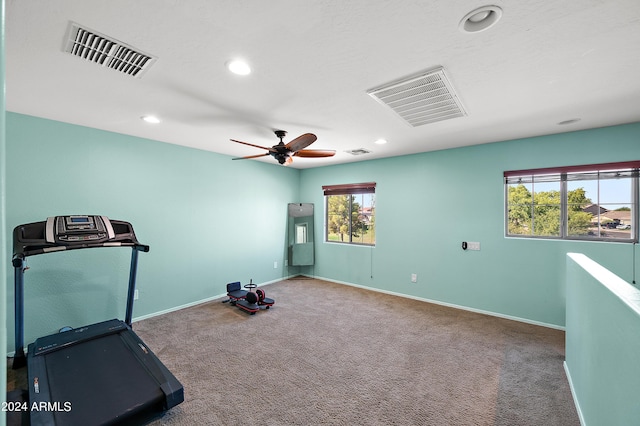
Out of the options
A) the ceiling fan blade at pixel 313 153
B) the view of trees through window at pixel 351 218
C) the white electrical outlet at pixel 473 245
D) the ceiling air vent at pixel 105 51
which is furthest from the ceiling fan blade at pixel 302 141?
the white electrical outlet at pixel 473 245

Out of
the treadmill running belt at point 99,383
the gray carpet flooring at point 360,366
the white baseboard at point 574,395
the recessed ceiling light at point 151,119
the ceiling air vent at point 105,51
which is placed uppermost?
the ceiling air vent at point 105,51

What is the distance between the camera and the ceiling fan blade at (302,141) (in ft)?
8.79

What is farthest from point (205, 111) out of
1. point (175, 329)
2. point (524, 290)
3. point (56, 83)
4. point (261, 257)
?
point (524, 290)

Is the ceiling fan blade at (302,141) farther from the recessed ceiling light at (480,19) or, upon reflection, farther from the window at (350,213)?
the window at (350,213)

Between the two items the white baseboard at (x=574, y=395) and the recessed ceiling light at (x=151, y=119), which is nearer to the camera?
the white baseboard at (x=574, y=395)

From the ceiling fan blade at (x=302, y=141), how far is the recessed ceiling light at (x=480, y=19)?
142 cm

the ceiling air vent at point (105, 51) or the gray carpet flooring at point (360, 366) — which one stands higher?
the ceiling air vent at point (105, 51)

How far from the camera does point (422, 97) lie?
96.3 inches

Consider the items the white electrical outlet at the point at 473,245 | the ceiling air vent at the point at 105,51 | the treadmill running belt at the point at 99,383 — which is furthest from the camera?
the white electrical outlet at the point at 473,245

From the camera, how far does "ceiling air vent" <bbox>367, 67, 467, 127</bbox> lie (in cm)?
214

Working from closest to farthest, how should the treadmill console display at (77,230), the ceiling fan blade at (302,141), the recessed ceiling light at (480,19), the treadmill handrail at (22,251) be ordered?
the recessed ceiling light at (480,19)
the treadmill handrail at (22,251)
the treadmill console display at (77,230)
the ceiling fan blade at (302,141)

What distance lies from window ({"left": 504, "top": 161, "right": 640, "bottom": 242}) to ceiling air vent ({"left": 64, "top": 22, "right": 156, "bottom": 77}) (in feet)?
14.2

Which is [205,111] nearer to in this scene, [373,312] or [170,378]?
[170,378]

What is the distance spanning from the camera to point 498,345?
3.07 m
